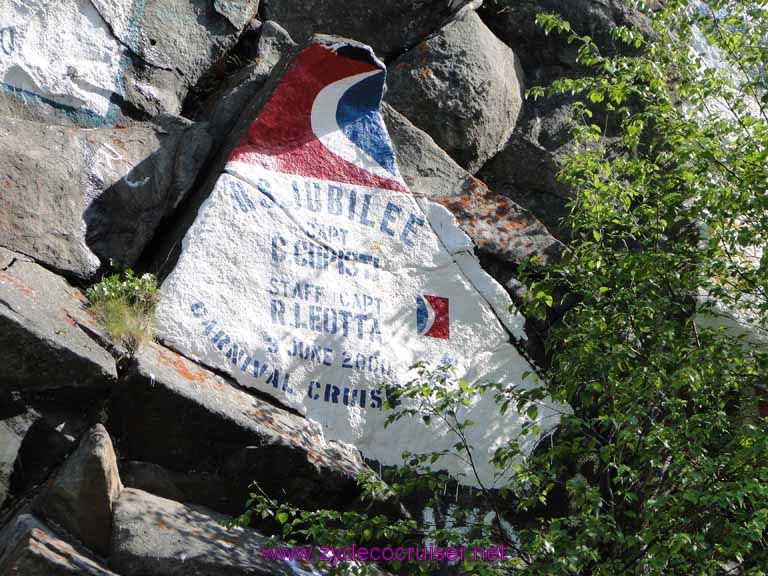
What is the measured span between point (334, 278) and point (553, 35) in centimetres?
367

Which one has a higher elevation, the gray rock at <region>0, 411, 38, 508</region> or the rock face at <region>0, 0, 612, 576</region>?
the rock face at <region>0, 0, 612, 576</region>

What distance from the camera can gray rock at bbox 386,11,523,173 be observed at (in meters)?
7.51

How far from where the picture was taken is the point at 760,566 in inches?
168

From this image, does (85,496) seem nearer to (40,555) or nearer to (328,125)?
(40,555)

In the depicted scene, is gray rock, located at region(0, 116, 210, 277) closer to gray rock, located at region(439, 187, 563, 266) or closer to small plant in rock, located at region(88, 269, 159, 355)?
small plant in rock, located at region(88, 269, 159, 355)

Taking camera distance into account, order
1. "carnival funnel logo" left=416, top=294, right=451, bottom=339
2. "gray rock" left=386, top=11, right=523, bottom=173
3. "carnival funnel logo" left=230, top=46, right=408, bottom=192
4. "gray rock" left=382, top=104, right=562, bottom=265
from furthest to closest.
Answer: "gray rock" left=386, top=11, right=523, bottom=173 < "gray rock" left=382, top=104, right=562, bottom=265 < "carnival funnel logo" left=230, top=46, right=408, bottom=192 < "carnival funnel logo" left=416, top=294, right=451, bottom=339

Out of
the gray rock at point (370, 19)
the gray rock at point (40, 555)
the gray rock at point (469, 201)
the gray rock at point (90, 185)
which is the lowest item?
the gray rock at point (40, 555)

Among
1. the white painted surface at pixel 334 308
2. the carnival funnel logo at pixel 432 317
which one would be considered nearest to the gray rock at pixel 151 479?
the white painted surface at pixel 334 308

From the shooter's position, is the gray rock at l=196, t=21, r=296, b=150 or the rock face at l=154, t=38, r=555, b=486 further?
the gray rock at l=196, t=21, r=296, b=150

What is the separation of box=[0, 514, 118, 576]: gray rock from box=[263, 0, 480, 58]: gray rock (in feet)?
16.0

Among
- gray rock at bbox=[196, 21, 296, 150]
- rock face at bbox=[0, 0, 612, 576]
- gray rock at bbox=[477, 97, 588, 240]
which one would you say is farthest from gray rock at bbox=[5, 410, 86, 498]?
gray rock at bbox=[477, 97, 588, 240]

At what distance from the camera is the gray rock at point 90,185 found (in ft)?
18.0

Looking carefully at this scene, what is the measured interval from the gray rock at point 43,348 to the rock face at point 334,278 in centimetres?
57

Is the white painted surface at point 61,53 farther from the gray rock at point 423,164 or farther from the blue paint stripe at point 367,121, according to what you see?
the gray rock at point 423,164
